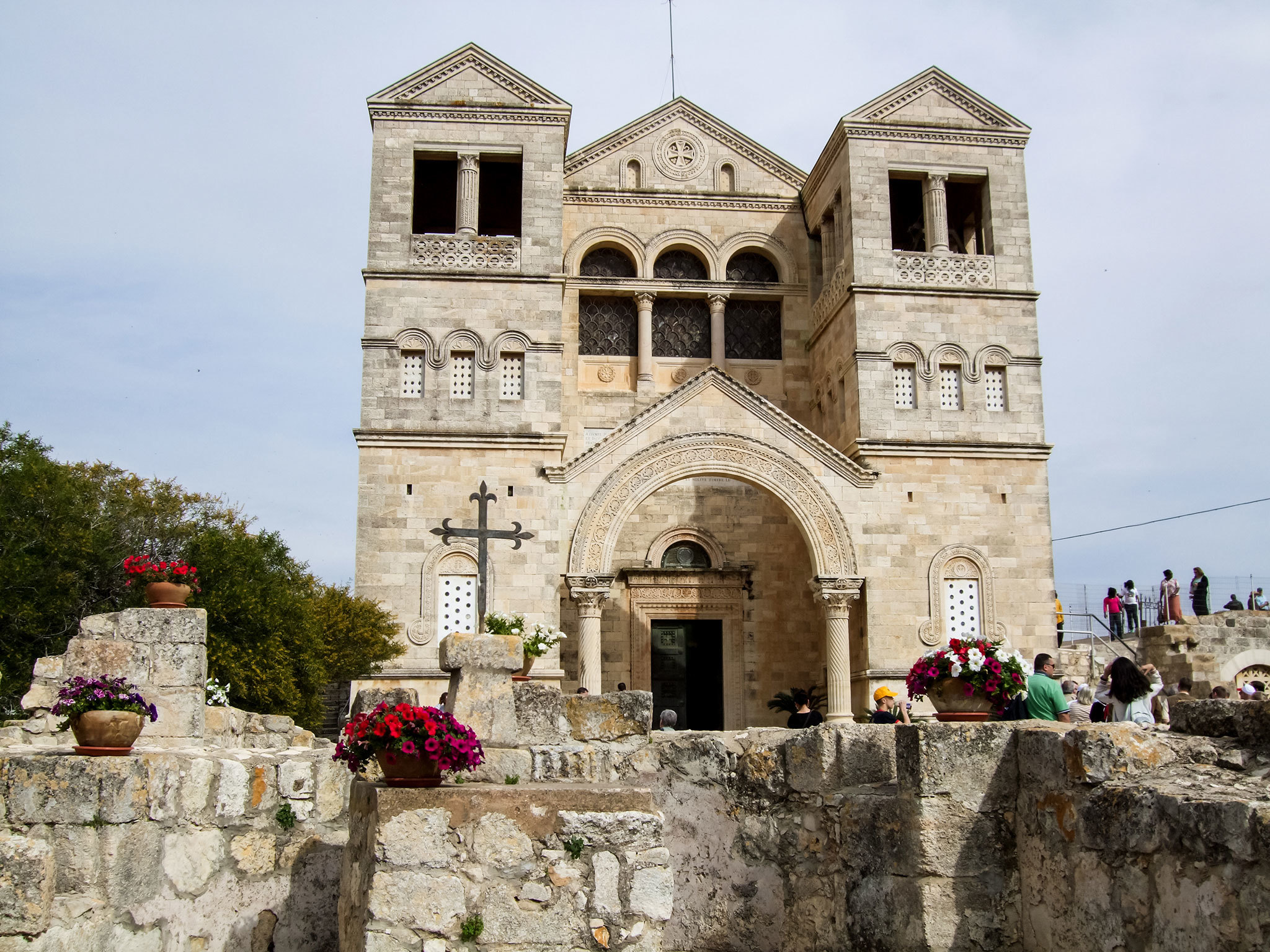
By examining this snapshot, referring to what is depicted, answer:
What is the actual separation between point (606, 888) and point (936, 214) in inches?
774

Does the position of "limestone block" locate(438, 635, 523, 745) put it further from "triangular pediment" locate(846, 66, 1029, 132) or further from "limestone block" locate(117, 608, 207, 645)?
"triangular pediment" locate(846, 66, 1029, 132)

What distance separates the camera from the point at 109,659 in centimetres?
870

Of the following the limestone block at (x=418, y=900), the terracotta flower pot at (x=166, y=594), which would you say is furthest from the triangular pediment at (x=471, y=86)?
the limestone block at (x=418, y=900)

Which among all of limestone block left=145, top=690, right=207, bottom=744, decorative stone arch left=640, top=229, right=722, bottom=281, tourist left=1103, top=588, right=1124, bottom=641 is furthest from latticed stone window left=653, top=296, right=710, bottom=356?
limestone block left=145, top=690, right=207, bottom=744

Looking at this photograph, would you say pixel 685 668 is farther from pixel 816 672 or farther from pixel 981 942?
pixel 981 942

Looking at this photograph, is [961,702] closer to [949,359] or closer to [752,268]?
[949,359]

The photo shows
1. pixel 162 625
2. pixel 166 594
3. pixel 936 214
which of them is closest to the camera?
pixel 162 625

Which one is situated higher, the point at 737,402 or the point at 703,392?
the point at 703,392

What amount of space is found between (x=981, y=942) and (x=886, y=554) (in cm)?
1456

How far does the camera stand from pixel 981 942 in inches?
237

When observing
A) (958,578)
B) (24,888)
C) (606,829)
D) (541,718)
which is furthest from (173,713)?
(958,578)

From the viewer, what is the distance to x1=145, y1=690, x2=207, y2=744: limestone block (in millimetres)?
8844

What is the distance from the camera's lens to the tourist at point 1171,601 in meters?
22.0

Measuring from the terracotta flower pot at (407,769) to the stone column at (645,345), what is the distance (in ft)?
60.0
